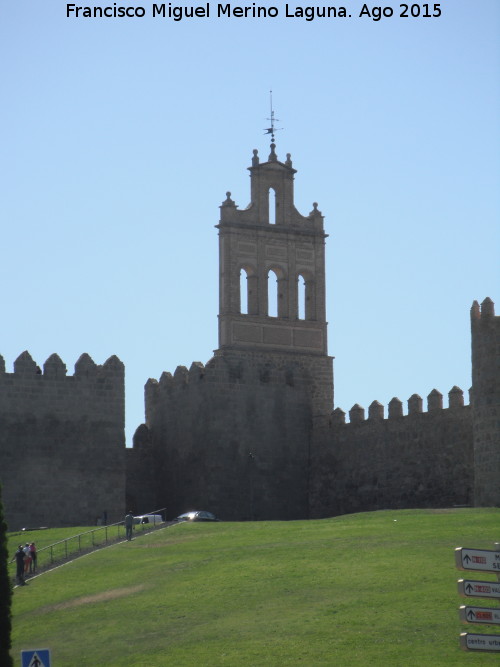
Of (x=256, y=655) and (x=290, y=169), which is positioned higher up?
(x=290, y=169)

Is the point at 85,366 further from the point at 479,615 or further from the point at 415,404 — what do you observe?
the point at 479,615

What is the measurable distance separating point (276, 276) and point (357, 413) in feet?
30.9

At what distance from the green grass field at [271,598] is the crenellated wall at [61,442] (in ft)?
30.2

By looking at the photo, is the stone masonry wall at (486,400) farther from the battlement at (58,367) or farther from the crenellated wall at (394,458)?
the battlement at (58,367)

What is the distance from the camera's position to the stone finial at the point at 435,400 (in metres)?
58.5

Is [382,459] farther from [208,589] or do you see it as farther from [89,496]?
[208,589]

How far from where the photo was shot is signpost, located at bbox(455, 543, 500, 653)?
22.6 m

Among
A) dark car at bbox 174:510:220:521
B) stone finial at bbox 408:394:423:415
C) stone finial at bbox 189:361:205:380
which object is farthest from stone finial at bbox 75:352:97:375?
stone finial at bbox 408:394:423:415

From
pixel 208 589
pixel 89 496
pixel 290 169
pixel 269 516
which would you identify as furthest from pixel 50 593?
pixel 290 169

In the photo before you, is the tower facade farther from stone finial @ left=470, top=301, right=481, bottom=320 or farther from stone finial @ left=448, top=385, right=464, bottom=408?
stone finial @ left=470, top=301, right=481, bottom=320

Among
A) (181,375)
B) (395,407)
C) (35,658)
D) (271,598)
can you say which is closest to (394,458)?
(395,407)

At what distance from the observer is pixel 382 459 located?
6075 centimetres

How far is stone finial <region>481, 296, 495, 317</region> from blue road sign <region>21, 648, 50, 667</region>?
27722 millimetres

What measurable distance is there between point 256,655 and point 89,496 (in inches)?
1071
